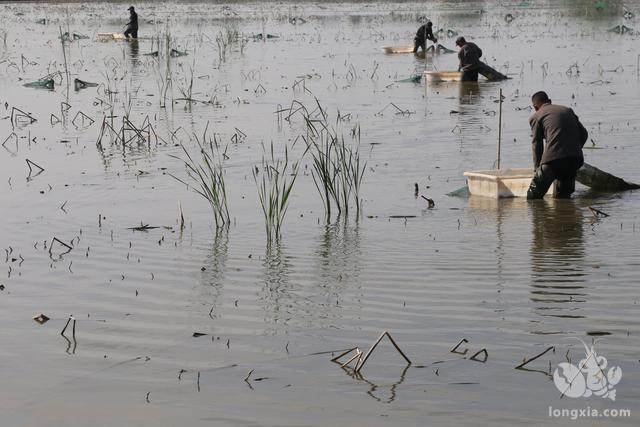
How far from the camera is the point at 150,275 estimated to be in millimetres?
8781

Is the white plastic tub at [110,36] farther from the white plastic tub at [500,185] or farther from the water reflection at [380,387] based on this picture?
the water reflection at [380,387]

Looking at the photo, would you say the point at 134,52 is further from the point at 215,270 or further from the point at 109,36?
the point at 215,270

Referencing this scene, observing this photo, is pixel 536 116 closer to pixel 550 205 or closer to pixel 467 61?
pixel 550 205

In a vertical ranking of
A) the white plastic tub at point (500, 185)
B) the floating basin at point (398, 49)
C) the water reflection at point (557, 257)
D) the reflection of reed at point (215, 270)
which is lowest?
the reflection of reed at point (215, 270)

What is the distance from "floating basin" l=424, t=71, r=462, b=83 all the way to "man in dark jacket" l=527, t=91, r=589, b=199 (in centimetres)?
1276

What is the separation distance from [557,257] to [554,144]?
2426 mm

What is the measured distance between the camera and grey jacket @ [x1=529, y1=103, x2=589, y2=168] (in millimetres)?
11305

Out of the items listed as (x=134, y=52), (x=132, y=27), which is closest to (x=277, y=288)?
(x=134, y=52)

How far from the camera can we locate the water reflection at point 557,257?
7.60 m

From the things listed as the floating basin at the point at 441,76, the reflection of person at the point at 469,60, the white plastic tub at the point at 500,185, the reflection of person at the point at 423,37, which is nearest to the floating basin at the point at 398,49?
the reflection of person at the point at 423,37

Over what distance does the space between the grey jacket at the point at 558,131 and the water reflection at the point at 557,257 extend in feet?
1.81

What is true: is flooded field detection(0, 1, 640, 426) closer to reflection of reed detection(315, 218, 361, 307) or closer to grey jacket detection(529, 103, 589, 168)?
reflection of reed detection(315, 218, 361, 307)

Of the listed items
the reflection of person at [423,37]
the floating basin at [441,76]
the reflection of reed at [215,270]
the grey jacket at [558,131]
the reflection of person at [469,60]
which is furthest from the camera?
the reflection of person at [423,37]

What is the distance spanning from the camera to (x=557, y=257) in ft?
30.2
